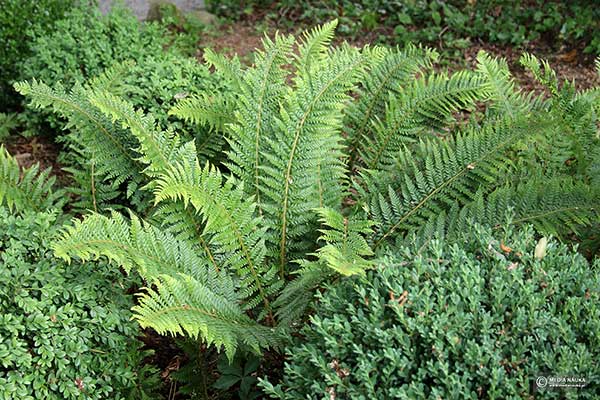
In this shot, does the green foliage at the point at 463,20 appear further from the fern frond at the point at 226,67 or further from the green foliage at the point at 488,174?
the fern frond at the point at 226,67

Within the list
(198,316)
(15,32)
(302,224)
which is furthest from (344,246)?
(15,32)

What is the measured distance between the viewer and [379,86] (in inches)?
141

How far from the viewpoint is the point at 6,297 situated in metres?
2.43

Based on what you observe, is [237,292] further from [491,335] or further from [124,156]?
[491,335]

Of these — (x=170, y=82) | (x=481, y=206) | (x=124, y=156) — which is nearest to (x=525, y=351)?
(x=481, y=206)

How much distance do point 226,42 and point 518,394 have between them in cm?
443

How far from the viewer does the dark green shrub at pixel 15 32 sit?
4.31 metres

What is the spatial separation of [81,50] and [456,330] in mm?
2911

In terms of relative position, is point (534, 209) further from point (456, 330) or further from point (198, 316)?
point (198, 316)

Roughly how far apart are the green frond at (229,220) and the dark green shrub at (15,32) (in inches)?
81.7

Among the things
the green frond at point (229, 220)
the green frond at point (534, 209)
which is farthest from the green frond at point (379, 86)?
the green frond at point (229, 220)

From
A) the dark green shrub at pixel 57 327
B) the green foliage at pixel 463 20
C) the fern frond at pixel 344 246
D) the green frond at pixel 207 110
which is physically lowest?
the dark green shrub at pixel 57 327

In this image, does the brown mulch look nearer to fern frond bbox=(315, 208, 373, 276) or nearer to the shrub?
the shrub

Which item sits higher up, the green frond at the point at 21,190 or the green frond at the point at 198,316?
the green frond at the point at 21,190
